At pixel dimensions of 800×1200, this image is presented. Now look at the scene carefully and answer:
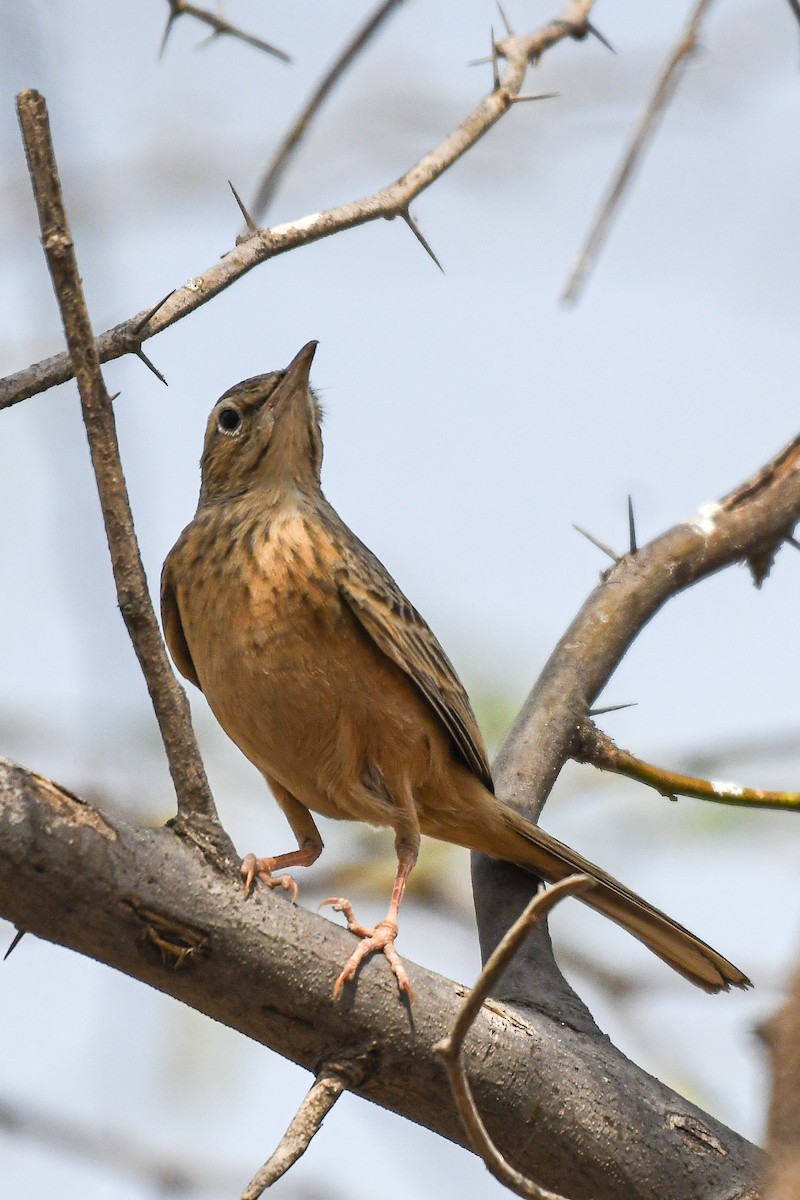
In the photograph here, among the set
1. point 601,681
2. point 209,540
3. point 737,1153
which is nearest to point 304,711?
point 209,540

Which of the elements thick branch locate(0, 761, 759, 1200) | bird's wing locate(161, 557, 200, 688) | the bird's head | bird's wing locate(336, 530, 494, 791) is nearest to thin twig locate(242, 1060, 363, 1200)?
thick branch locate(0, 761, 759, 1200)

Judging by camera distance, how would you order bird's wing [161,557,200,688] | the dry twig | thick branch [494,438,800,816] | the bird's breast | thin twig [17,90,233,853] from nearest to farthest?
the dry twig, thin twig [17,90,233,853], the bird's breast, thick branch [494,438,800,816], bird's wing [161,557,200,688]

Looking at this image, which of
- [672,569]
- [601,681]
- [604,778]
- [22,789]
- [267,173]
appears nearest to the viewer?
[22,789]

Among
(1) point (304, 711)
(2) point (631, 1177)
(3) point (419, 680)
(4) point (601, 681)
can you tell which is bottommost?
(2) point (631, 1177)

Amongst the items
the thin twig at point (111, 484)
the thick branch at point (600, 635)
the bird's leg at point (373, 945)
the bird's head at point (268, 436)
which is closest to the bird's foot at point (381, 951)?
the bird's leg at point (373, 945)

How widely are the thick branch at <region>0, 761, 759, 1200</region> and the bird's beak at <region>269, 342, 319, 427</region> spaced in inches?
117

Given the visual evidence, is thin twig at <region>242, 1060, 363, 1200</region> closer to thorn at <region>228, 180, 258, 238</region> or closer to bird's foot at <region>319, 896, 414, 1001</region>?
bird's foot at <region>319, 896, 414, 1001</region>

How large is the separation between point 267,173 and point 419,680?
1.87 meters

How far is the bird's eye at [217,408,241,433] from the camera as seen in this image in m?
6.02

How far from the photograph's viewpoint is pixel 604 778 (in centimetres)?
802

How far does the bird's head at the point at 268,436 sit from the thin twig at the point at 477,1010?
3.51 meters

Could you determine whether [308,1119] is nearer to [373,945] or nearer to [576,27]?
[373,945]

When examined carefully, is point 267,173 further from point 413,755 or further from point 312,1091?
point 312,1091

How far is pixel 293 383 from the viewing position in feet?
19.3
